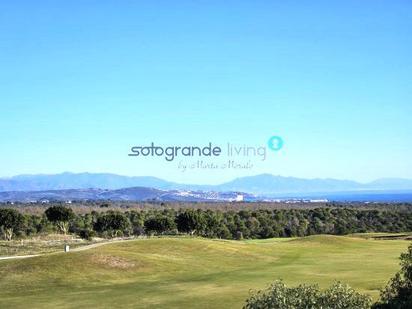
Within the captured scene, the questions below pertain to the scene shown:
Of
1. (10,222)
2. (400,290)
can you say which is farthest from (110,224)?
(400,290)

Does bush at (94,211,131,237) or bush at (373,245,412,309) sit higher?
bush at (373,245,412,309)

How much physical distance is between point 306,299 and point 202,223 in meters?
80.0

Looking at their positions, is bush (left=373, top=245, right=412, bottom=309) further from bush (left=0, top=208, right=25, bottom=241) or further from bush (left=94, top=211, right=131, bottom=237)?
bush (left=94, top=211, right=131, bottom=237)

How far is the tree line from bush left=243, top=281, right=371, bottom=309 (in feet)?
240

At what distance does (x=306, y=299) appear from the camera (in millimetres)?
17109

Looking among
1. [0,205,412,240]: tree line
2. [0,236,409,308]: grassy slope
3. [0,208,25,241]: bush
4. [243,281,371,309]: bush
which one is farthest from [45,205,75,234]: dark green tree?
[243,281,371,309]: bush

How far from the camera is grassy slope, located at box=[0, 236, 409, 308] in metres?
35.9

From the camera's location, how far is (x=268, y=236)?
11544 cm

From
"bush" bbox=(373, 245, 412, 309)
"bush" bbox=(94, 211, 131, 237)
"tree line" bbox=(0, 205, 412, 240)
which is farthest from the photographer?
"bush" bbox=(94, 211, 131, 237)

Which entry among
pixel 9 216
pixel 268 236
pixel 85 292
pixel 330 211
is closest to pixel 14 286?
pixel 85 292

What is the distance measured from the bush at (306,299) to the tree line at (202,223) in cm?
7318

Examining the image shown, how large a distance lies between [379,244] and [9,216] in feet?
169

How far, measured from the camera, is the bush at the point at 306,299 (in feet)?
55.2

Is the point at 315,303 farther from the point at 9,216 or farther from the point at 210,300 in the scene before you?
the point at 9,216
